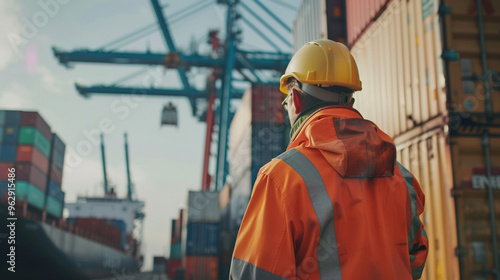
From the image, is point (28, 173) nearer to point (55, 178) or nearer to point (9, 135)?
point (9, 135)

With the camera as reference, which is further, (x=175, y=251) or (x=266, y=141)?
(x=175, y=251)

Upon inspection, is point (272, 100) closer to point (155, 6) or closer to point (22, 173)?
point (22, 173)

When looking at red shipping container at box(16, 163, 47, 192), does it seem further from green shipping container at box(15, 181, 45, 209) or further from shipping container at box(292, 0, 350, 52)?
shipping container at box(292, 0, 350, 52)

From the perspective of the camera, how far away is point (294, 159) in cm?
162

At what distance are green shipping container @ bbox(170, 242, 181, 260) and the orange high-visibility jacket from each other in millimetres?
31592

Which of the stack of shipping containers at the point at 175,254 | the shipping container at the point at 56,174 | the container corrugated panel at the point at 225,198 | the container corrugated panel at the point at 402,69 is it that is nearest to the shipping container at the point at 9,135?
the shipping container at the point at 56,174

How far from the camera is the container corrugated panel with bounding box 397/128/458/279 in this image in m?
4.65

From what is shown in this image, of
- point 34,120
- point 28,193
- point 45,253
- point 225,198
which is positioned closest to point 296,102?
point 45,253

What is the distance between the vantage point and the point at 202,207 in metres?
20.2

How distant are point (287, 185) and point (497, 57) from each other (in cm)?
485

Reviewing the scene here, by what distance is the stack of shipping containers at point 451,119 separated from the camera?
4676 millimetres

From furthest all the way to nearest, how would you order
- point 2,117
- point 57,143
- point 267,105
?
point 267,105 < point 57,143 < point 2,117

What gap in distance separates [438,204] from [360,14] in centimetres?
435

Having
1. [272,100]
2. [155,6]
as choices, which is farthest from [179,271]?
[155,6]
